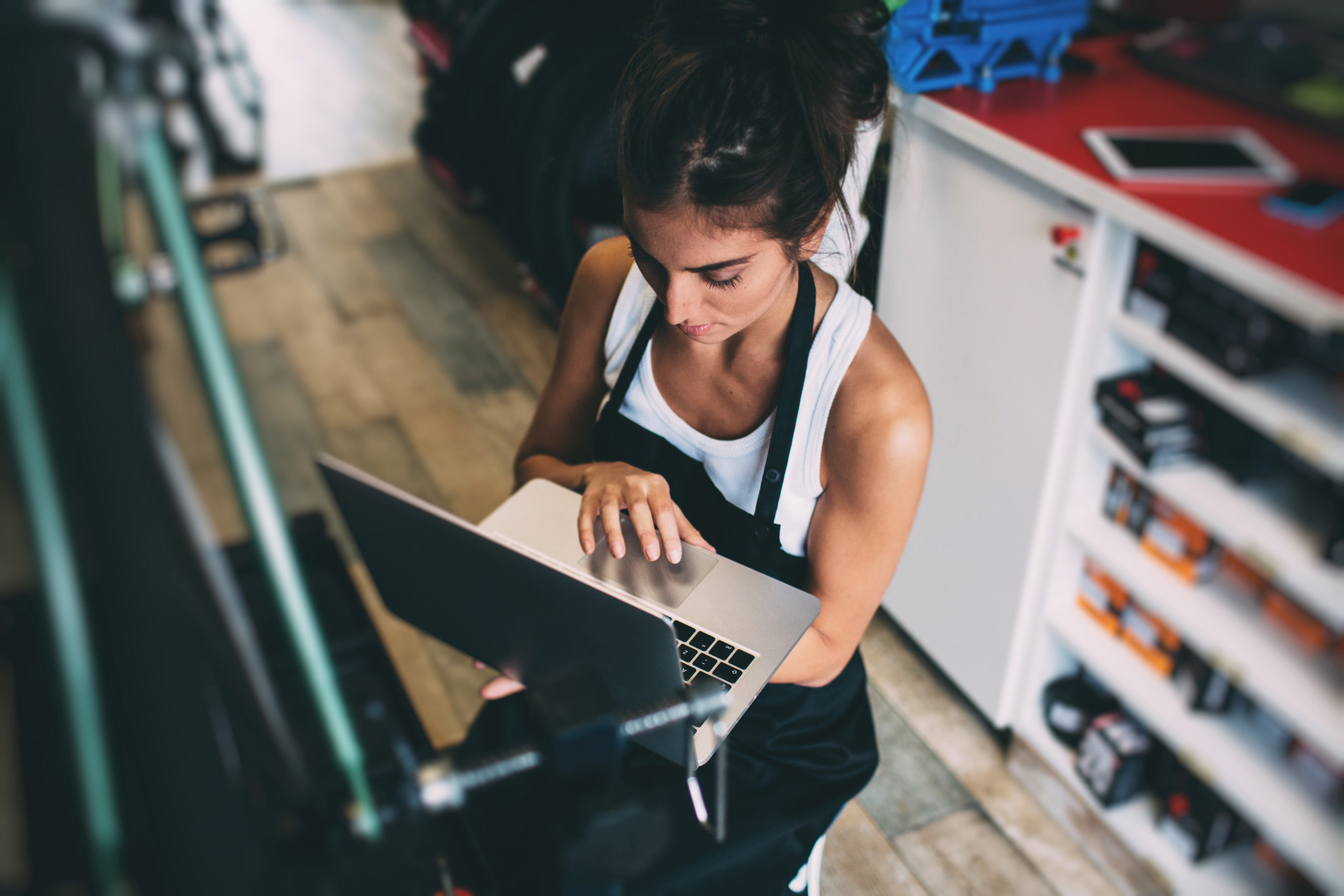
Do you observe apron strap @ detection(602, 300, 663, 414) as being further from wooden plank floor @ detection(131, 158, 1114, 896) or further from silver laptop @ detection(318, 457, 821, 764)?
wooden plank floor @ detection(131, 158, 1114, 896)

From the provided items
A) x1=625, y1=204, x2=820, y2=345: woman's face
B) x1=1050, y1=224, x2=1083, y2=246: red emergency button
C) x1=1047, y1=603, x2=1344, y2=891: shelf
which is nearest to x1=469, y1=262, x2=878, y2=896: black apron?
x1=625, y1=204, x2=820, y2=345: woman's face

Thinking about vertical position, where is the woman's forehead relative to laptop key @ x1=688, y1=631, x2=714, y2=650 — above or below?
above

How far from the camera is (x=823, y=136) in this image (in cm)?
104

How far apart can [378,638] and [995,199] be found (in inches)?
45.9

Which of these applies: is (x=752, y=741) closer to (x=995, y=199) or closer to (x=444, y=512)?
(x=444, y=512)

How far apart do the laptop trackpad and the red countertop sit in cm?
75

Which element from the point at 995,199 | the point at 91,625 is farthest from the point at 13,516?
the point at 995,199

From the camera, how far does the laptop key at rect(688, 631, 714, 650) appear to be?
1095 mm

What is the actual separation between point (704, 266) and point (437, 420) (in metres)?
2.05

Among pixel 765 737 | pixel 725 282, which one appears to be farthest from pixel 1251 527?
pixel 725 282

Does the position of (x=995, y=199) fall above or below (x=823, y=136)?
below

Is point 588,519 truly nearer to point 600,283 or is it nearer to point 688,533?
point 688,533

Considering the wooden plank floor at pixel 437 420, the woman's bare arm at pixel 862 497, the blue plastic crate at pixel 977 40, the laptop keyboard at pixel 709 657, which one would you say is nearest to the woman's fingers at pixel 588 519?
the laptop keyboard at pixel 709 657

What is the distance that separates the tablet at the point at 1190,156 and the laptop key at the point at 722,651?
837mm
